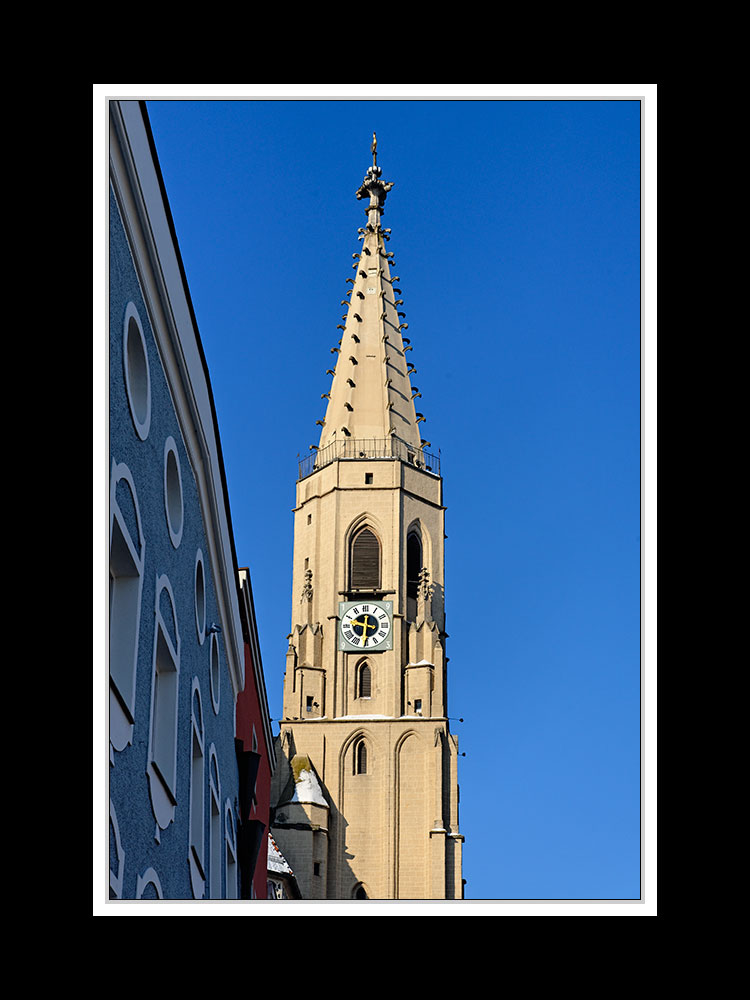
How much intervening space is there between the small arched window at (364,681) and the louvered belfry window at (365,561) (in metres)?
3.34

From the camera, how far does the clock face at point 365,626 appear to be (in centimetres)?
6750

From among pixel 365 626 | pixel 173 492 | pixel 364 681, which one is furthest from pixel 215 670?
pixel 365 626

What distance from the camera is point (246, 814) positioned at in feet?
79.4

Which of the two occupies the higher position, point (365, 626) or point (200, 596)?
point (200, 596)

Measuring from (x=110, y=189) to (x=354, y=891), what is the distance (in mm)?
52836

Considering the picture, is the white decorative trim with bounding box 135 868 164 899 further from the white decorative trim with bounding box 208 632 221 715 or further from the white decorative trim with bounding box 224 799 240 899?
the white decorative trim with bounding box 224 799 240 899

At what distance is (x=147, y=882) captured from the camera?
1345 centimetres

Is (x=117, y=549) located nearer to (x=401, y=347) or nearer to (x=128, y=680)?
(x=128, y=680)

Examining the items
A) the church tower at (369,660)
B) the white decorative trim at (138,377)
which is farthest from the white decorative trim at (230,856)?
the church tower at (369,660)

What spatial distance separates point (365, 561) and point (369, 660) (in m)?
4.36

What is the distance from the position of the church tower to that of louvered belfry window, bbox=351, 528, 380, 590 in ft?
0.19

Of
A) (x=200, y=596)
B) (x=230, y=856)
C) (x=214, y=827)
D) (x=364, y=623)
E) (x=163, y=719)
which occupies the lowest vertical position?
(x=230, y=856)

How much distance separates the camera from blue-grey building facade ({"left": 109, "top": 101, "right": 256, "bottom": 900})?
12422 mm

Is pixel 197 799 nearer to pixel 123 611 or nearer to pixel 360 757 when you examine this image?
pixel 123 611
